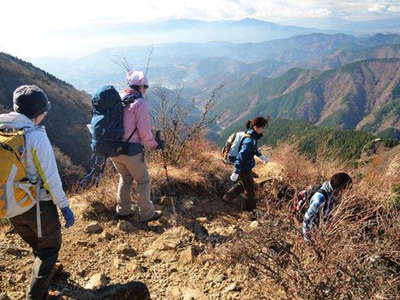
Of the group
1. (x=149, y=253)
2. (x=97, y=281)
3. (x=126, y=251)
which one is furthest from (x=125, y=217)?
(x=97, y=281)

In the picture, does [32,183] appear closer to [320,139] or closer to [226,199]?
[226,199]

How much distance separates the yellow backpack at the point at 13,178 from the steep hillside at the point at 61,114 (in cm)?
2982

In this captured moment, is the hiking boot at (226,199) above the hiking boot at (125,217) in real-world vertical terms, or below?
below

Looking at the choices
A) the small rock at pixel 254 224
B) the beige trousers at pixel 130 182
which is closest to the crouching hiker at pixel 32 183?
the beige trousers at pixel 130 182

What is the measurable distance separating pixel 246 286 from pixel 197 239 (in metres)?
1.18

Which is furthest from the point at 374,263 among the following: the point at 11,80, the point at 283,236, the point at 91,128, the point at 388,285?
the point at 11,80

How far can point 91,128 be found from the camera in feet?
13.6

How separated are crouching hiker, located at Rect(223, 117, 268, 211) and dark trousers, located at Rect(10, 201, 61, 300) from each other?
3048 millimetres

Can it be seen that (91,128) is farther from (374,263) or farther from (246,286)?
(374,263)

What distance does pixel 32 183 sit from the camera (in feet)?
8.27

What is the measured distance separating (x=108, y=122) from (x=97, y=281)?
5.90 feet

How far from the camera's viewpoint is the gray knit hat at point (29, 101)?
2.60 metres

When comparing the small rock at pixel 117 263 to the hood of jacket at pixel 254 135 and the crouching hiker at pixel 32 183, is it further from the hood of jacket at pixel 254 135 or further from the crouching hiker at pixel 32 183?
the hood of jacket at pixel 254 135

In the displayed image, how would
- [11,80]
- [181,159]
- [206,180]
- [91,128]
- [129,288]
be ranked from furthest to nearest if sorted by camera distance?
[11,80] → [181,159] → [206,180] → [91,128] → [129,288]
